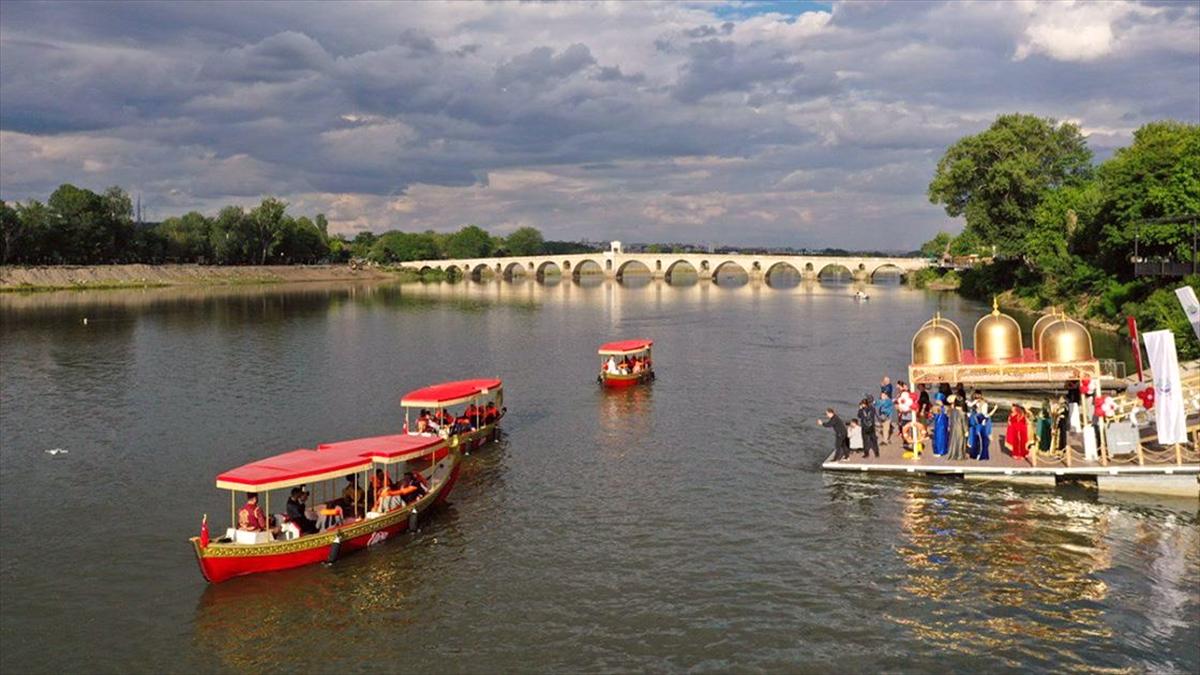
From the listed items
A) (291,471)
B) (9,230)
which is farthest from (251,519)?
(9,230)

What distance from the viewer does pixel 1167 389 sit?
2500 centimetres

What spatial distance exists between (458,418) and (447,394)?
1111mm

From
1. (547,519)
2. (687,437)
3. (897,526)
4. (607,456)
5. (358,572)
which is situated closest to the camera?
(358,572)

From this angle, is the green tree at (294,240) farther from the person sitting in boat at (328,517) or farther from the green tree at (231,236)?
the person sitting in boat at (328,517)

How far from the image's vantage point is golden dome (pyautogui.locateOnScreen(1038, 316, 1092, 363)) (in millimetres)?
32031

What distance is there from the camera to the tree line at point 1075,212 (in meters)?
57.1

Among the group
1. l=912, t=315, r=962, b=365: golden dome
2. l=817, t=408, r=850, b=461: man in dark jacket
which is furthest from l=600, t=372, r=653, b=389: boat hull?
l=817, t=408, r=850, b=461: man in dark jacket

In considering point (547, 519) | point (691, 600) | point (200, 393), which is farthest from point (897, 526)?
point (200, 393)

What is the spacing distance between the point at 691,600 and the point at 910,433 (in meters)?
13.6

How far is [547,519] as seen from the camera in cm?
2612

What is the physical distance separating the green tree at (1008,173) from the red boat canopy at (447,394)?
81.3 m

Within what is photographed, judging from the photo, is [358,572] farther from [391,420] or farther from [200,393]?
[200,393]

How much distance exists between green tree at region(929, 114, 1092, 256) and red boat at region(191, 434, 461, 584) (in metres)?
90.8

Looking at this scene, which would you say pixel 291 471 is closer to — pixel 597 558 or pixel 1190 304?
pixel 597 558
